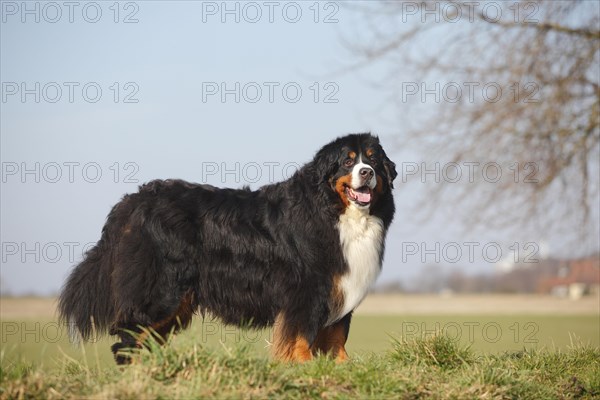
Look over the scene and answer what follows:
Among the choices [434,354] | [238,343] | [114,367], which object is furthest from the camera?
[434,354]

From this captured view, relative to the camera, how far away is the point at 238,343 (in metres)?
4.66

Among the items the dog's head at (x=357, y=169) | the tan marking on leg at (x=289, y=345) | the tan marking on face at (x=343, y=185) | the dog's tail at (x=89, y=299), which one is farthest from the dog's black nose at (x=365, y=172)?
the dog's tail at (x=89, y=299)

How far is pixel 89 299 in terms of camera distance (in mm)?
6578

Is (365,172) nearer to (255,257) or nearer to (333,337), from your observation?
(255,257)

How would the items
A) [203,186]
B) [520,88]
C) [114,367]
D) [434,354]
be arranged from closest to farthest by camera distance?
[114,367] < [434,354] < [203,186] < [520,88]

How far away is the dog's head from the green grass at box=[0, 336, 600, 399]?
4.65 feet

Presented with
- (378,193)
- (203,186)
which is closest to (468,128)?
(378,193)

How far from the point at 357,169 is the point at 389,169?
0.46m

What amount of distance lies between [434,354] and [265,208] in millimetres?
1989

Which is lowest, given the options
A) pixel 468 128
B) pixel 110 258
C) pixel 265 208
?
pixel 110 258

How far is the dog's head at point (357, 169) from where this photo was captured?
620 centimetres

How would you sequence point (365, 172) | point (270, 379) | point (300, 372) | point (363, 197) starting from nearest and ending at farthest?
point (270, 379) → point (300, 372) → point (365, 172) → point (363, 197)

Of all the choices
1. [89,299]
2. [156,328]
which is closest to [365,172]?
[156,328]

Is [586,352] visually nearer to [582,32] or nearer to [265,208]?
[265,208]
